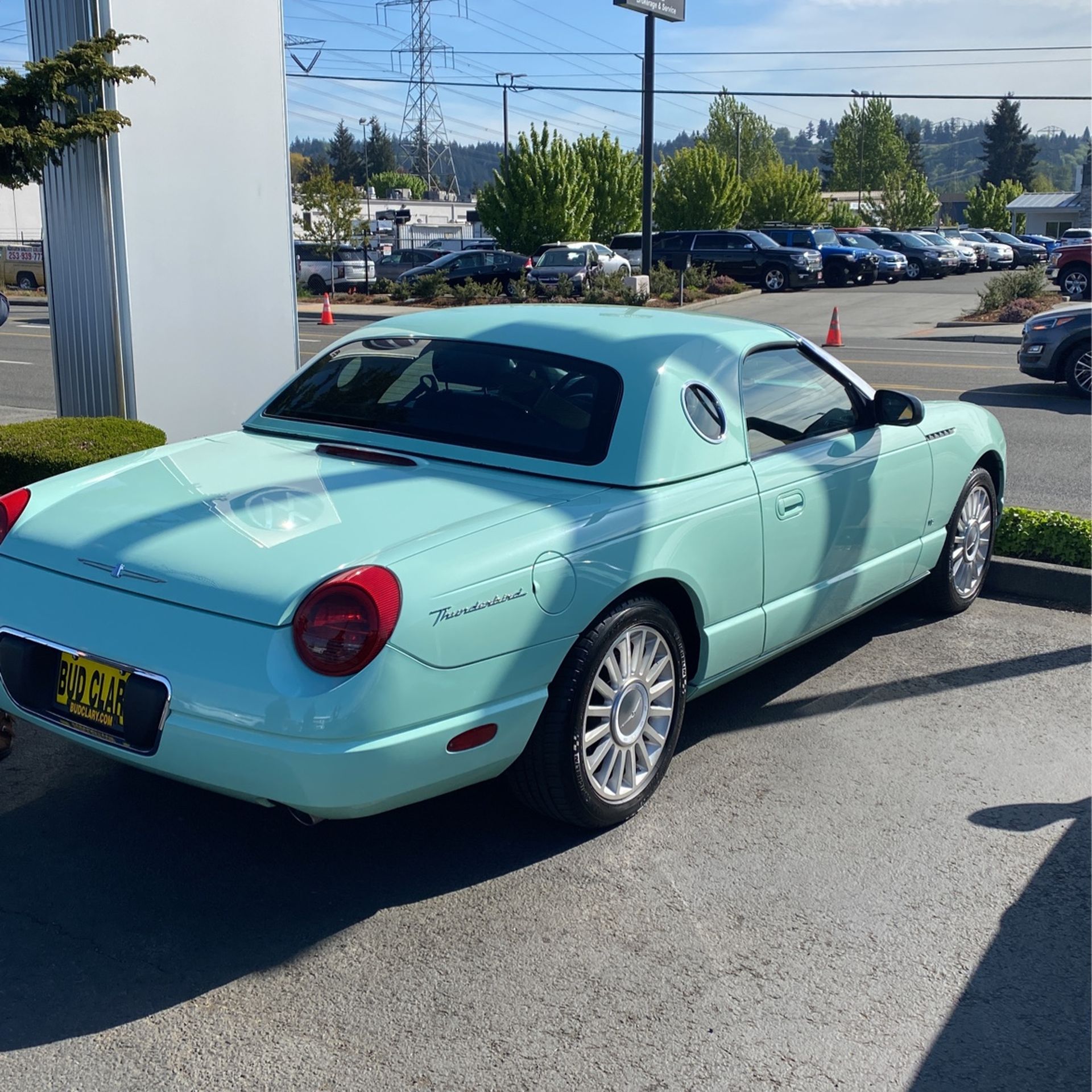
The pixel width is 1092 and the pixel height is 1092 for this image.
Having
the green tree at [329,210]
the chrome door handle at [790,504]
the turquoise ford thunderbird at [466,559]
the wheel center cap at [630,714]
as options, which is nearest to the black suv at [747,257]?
the green tree at [329,210]

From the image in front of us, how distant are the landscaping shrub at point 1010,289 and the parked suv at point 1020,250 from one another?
27.1 m

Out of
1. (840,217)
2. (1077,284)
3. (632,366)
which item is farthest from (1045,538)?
(840,217)

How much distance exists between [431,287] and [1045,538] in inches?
1126

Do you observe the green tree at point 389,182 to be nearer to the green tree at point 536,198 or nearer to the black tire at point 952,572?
the green tree at point 536,198

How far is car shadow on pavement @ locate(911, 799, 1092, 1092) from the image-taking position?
2.85 m

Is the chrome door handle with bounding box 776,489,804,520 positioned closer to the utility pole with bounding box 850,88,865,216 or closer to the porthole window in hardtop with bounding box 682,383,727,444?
the porthole window in hardtop with bounding box 682,383,727,444

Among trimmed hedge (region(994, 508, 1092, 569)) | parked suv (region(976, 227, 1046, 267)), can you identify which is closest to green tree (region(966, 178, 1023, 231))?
parked suv (region(976, 227, 1046, 267))

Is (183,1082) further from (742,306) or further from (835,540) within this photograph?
(742,306)

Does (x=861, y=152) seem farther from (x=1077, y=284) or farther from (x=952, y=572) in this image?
(x=952, y=572)

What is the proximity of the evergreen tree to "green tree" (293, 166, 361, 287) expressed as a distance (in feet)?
216

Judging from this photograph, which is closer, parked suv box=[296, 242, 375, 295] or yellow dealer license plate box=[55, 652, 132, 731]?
yellow dealer license plate box=[55, 652, 132, 731]

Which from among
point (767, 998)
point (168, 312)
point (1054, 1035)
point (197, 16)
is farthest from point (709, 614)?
point (197, 16)

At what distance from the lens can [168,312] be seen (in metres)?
8.76

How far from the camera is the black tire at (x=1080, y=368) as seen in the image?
13.9 m
